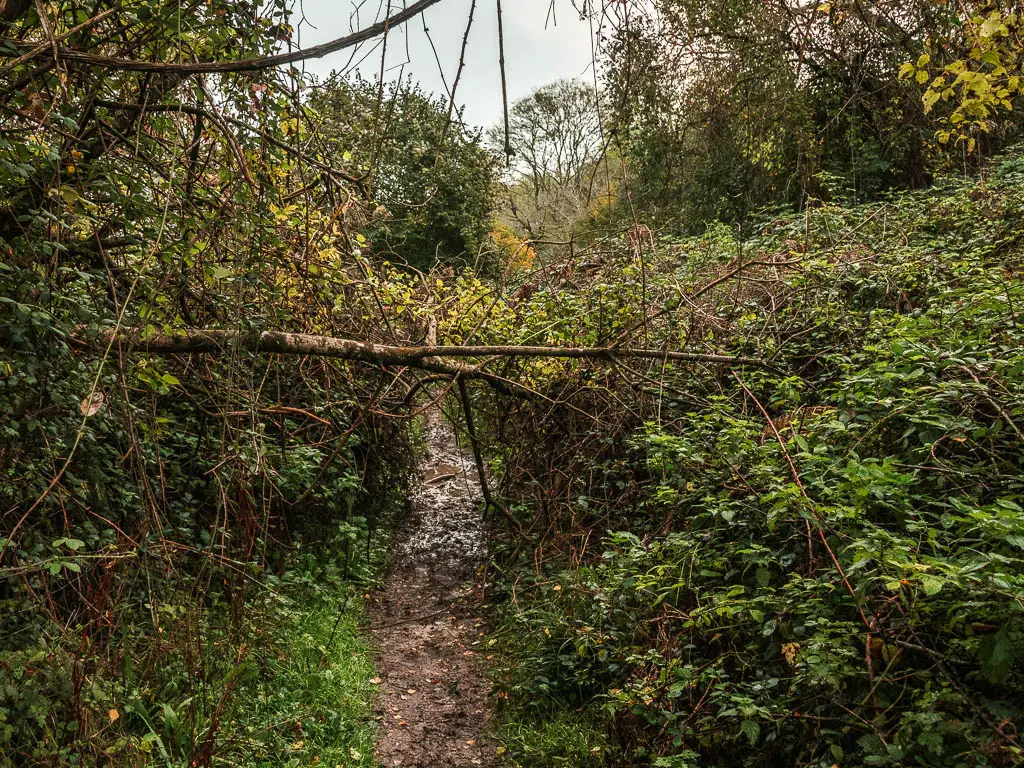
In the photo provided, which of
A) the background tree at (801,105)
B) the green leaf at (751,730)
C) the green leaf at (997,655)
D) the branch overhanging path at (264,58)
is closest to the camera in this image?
the branch overhanging path at (264,58)

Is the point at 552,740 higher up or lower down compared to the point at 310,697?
lower down

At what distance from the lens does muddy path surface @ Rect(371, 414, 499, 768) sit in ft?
14.3

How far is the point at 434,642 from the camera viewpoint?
18.7 ft

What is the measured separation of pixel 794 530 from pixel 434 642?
11.3 feet

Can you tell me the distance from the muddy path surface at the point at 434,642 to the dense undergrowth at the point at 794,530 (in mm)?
326

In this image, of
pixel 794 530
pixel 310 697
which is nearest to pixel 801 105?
pixel 794 530

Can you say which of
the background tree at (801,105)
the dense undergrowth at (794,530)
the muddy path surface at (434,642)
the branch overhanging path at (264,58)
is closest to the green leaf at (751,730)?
the dense undergrowth at (794,530)

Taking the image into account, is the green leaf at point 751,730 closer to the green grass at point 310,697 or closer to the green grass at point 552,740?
the green grass at point 552,740

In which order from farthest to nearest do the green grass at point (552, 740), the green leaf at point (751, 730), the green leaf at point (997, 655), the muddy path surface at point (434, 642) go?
the muddy path surface at point (434, 642) → the green grass at point (552, 740) → the green leaf at point (751, 730) → the green leaf at point (997, 655)

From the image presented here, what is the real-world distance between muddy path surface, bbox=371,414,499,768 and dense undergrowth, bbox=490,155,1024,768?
0.33m

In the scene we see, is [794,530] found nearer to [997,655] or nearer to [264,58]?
[997,655]

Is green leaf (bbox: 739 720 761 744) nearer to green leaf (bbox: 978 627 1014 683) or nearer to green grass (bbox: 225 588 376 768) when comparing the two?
green leaf (bbox: 978 627 1014 683)

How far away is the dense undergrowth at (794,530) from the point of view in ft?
8.43

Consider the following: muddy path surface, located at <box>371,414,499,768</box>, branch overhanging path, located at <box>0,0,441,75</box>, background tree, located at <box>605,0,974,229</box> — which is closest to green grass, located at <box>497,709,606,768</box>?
muddy path surface, located at <box>371,414,499,768</box>
